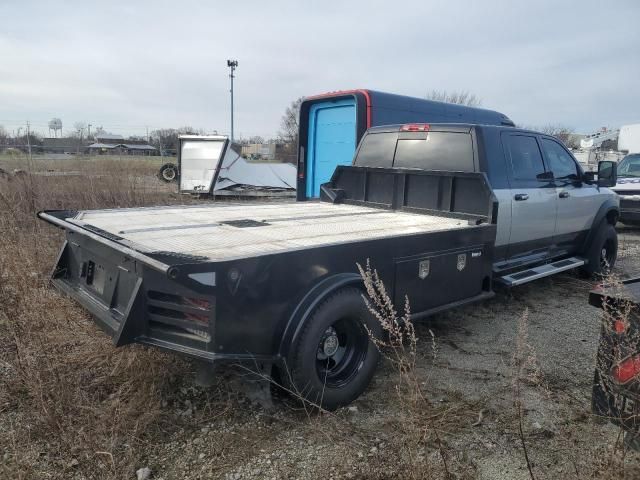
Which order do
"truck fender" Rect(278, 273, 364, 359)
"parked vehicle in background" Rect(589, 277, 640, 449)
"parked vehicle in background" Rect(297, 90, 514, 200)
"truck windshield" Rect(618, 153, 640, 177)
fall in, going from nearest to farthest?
1. "parked vehicle in background" Rect(589, 277, 640, 449)
2. "truck fender" Rect(278, 273, 364, 359)
3. "parked vehicle in background" Rect(297, 90, 514, 200)
4. "truck windshield" Rect(618, 153, 640, 177)

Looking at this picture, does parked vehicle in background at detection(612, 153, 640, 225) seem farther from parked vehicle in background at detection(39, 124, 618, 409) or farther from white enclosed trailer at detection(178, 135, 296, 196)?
white enclosed trailer at detection(178, 135, 296, 196)

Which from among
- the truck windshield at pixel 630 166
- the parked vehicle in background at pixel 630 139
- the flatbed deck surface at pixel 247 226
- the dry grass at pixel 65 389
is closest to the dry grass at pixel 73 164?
the dry grass at pixel 65 389

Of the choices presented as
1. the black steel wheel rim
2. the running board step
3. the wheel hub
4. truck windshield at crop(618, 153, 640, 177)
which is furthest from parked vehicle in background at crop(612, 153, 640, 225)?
the wheel hub

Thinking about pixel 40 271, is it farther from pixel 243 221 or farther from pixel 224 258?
pixel 224 258

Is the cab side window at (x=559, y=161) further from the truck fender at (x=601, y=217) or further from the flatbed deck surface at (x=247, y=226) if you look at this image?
the flatbed deck surface at (x=247, y=226)

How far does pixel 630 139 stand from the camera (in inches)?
823

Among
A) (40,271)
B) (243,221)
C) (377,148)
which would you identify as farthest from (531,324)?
(40,271)

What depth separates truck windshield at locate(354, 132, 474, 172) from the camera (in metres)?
5.09

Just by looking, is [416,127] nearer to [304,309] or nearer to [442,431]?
[304,309]

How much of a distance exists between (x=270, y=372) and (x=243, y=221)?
160 centimetres

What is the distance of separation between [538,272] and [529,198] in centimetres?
80

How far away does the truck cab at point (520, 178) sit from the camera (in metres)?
5.03

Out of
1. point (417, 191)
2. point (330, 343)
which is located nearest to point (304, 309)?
point (330, 343)

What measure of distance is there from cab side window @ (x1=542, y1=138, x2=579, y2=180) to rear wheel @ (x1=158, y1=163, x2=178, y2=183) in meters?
16.2
